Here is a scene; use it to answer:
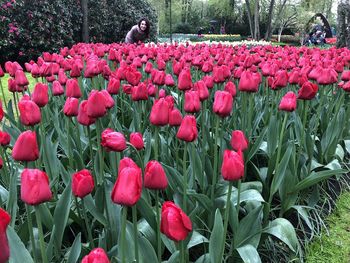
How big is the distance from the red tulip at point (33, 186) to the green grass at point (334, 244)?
69.2 inches

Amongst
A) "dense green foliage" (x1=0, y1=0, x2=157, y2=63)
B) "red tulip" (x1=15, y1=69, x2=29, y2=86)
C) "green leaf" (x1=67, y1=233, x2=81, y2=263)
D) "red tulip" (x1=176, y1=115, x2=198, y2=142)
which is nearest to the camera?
"green leaf" (x1=67, y1=233, x2=81, y2=263)

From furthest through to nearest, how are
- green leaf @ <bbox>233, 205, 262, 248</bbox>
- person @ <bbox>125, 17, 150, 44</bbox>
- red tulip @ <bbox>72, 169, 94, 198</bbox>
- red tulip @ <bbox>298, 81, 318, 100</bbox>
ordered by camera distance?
person @ <bbox>125, 17, 150, 44</bbox>
red tulip @ <bbox>298, 81, 318, 100</bbox>
green leaf @ <bbox>233, 205, 262, 248</bbox>
red tulip @ <bbox>72, 169, 94, 198</bbox>

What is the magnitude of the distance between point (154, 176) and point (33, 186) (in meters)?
0.38

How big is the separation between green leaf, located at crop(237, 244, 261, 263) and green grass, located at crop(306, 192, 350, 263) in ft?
2.22

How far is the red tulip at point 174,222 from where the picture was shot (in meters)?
1.19

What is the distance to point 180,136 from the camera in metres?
1.83

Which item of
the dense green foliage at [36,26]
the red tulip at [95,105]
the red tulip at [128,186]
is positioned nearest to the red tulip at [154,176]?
the red tulip at [128,186]

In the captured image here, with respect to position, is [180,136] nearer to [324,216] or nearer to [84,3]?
[324,216]

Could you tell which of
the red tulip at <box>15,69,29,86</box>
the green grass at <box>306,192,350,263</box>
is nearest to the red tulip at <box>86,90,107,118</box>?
the red tulip at <box>15,69,29,86</box>

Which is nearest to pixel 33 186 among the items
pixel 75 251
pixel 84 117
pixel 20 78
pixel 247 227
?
pixel 75 251

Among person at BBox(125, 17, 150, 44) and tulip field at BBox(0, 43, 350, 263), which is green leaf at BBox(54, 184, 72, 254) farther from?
person at BBox(125, 17, 150, 44)

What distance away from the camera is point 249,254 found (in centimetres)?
195

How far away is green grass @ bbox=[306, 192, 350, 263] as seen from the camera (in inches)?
99.9

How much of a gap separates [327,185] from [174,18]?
2269 inches
